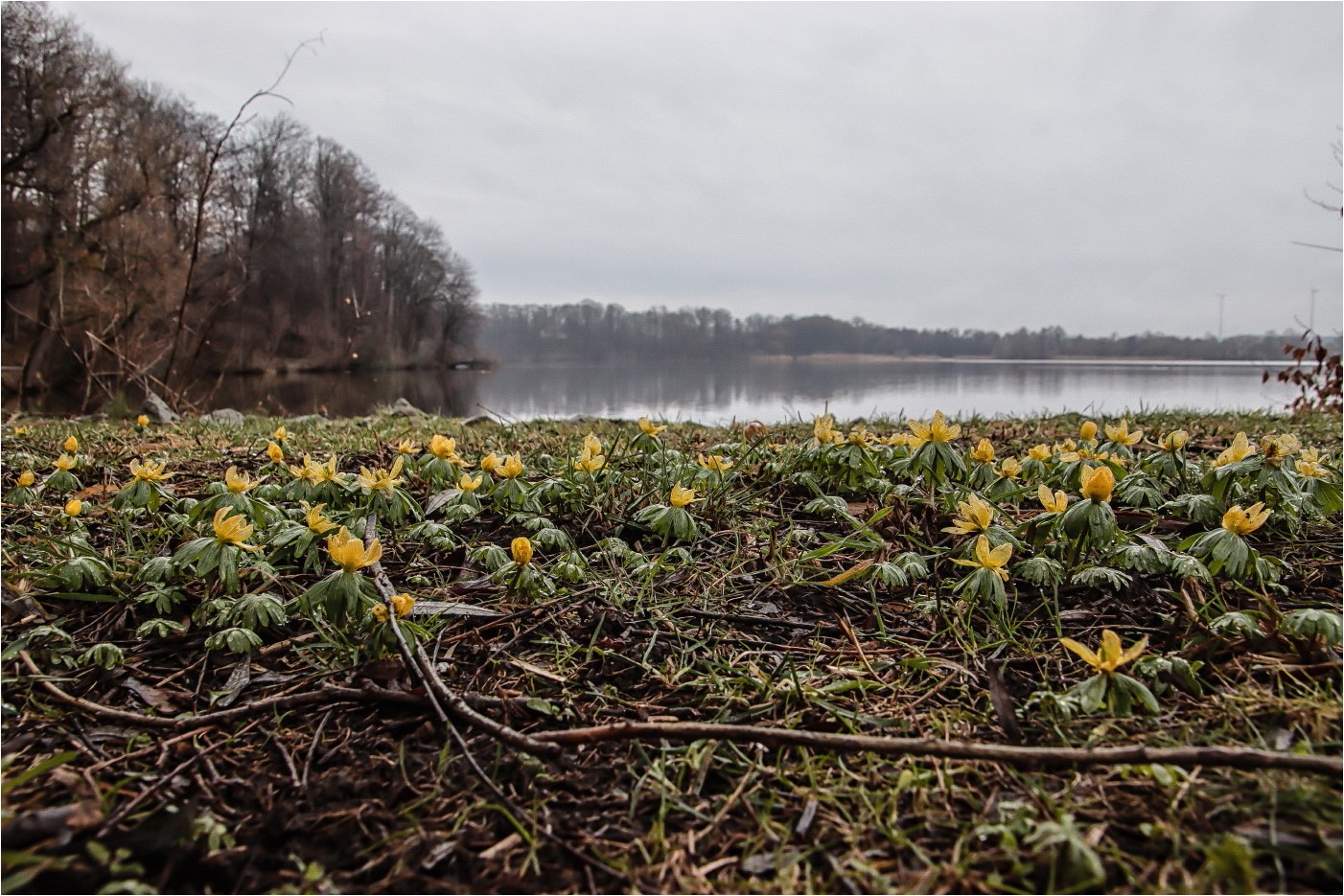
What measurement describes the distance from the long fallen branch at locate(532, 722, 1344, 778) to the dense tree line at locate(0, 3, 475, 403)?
237 inches

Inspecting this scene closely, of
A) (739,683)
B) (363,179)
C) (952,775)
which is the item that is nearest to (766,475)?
(739,683)

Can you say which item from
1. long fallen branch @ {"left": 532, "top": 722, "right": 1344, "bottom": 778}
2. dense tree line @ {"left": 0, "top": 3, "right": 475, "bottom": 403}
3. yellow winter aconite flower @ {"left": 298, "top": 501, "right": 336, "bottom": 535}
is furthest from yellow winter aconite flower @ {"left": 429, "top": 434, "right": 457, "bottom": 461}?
dense tree line @ {"left": 0, "top": 3, "right": 475, "bottom": 403}

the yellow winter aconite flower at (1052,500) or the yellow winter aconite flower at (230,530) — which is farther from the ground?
the yellow winter aconite flower at (1052,500)

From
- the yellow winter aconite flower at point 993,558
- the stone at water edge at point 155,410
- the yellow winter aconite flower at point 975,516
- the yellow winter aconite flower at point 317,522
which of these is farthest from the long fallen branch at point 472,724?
the stone at water edge at point 155,410

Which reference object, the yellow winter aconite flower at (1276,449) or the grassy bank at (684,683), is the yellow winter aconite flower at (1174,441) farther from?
the yellow winter aconite flower at (1276,449)

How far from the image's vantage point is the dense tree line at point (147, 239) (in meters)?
11.3

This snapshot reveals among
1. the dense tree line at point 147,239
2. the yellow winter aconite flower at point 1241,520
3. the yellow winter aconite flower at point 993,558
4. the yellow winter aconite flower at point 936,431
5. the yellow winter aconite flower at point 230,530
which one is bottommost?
the yellow winter aconite flower at point 993,558

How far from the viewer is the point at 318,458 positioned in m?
2.63

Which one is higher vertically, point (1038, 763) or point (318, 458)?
point (318, 458)

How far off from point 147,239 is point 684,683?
20172 mm

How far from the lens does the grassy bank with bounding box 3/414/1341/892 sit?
2.80ft

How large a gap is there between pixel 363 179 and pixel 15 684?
4364cm

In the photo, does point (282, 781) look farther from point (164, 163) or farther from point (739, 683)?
point (164, 163)

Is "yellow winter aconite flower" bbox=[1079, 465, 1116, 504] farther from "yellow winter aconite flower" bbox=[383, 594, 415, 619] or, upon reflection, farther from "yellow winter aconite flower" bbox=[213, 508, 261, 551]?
"yellow winter aconite flower" bbox=[213, 508, 261, 551]
